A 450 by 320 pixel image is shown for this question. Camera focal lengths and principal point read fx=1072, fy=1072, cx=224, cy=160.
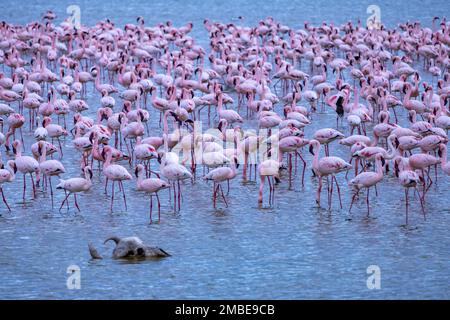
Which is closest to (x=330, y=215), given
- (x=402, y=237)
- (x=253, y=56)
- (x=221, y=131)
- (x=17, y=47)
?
(x=402, y=237)

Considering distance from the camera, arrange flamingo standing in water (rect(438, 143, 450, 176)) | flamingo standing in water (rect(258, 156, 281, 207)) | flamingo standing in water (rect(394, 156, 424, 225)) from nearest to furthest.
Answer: flamingo standing in water (rect(394, 156, 424, 225)) → flamingo standing in water (rect(438, 143, 450, 176)) → flamingo standing in water (rect(258, 156, 281, 207))

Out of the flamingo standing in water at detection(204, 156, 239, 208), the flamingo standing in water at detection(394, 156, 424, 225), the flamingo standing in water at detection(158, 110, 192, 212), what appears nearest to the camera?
the flamingo standing in water at detection(394, 156, 424, 225)

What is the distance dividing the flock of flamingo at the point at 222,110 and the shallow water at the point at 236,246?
0.92 feet

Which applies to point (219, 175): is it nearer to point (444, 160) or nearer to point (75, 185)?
point (75, 185)

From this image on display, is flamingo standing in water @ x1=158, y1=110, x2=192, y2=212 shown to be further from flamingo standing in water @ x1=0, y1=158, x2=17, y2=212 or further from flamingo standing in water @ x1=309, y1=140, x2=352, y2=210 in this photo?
flamingo standing in water @ x1=0, y1=158, x2=17, y2=212

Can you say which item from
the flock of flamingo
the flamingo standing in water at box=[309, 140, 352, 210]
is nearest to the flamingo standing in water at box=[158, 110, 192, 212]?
the flock of flamingo

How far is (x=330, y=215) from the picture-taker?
13625mm

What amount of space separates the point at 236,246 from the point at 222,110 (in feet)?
17.1

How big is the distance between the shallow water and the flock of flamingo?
281 mm

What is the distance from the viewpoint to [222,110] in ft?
56.5

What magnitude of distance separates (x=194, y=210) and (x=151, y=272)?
2.60m

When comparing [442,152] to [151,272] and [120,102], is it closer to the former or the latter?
[151,272]

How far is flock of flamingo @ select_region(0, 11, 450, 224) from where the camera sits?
14188 mm

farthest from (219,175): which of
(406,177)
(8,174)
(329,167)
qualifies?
(8,174)
